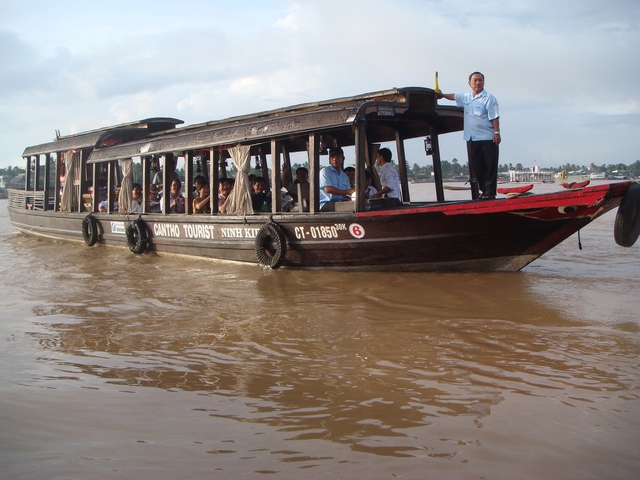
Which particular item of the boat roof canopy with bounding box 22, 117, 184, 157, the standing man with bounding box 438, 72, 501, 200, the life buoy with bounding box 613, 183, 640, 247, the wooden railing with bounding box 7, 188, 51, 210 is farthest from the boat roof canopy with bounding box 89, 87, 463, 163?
the wooden railing with bounding box 7, 188, 51, 210

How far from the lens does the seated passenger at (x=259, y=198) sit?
29.3 feet

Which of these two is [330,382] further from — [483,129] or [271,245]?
[271,245]

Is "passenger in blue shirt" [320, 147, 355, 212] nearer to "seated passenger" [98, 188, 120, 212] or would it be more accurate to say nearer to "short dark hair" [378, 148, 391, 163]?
"short dark hair" [378, 148, 391, 163]

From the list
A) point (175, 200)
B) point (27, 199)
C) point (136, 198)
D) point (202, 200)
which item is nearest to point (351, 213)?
point (202, 200)

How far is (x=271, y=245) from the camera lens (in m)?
7.91

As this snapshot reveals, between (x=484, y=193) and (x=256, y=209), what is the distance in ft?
11.7

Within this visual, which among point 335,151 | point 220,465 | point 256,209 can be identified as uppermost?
point 335,151

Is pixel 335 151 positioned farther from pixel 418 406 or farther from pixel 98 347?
pixel 418 406

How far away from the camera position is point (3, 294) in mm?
6812

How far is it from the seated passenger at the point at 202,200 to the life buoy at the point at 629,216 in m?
6.18

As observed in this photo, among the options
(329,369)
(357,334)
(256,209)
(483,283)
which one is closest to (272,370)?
(329,369)

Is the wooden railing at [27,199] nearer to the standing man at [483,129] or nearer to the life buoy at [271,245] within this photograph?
the life buoy at [271,245]

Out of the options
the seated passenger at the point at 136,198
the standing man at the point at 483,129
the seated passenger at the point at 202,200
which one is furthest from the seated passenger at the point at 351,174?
the seated passenger at the point at 136,198

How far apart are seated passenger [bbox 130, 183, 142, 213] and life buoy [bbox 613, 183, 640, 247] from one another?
8416 mm
